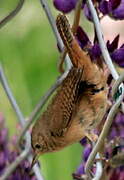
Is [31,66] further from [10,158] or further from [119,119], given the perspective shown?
[119,119]

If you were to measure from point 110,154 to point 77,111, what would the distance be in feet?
0.45

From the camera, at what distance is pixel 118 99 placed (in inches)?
41.0

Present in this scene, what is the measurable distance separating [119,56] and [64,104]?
12cm

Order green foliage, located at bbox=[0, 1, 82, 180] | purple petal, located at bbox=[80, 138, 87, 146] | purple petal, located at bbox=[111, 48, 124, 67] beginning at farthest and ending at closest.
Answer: green foliage, located at bbox=[0, 1, 82, 180] → purple petal, located at bbox=[80, 138, 87, 146] → purple petal, located at bbox=[111, 48, 124, 67]

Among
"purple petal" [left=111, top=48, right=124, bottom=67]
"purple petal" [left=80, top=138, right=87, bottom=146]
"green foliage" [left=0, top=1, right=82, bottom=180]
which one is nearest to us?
"purple petal" [left=111, top=48, right=124, bottom=67]

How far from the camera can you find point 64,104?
3.88ft

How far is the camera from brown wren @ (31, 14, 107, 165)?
1.15 metres

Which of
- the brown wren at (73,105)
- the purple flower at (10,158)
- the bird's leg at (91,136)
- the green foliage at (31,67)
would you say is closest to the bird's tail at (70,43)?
the brown wren at (73,105)

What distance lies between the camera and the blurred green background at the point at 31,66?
2.19m

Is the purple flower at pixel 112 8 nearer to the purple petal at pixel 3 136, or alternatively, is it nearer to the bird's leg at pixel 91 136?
the bird's leg at pixel 91 136

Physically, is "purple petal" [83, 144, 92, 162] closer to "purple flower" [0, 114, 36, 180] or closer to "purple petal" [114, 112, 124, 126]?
"purple petal" [114, 112, 124, 126]

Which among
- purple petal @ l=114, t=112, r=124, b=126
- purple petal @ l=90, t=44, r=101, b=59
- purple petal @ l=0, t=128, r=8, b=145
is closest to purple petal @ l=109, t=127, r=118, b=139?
purple petal @ l=114, t=112, r=124, b=126

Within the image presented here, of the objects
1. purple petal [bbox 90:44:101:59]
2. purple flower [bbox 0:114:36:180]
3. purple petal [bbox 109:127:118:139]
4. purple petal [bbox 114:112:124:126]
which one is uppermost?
purple petal [bbox 90:44:101:59]

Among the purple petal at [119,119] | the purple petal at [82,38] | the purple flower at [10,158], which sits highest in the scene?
the purple petal at [82,38]
